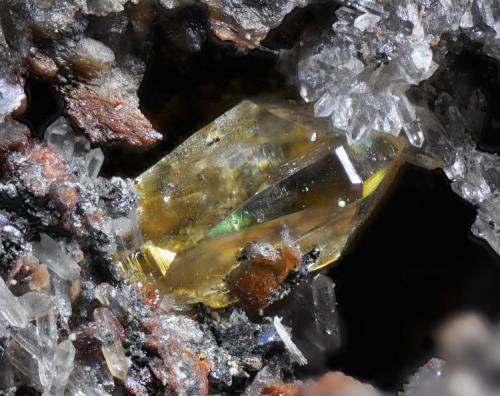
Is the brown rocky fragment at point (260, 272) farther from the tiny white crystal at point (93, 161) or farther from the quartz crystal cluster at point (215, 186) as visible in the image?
the tiny white crystal at point (93, 161)

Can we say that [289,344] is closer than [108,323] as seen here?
No

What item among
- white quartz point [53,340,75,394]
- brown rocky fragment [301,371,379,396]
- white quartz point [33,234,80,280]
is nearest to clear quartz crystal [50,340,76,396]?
white quartz point [53,340,75,394]

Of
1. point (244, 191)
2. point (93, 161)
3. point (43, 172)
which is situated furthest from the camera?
point (244, 191)

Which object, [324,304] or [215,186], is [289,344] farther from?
[215,186]

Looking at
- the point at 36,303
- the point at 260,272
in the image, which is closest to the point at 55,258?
the point at 36,303

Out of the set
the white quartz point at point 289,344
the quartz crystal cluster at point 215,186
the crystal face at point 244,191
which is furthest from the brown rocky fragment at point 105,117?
the white quartz point at point 289,344
